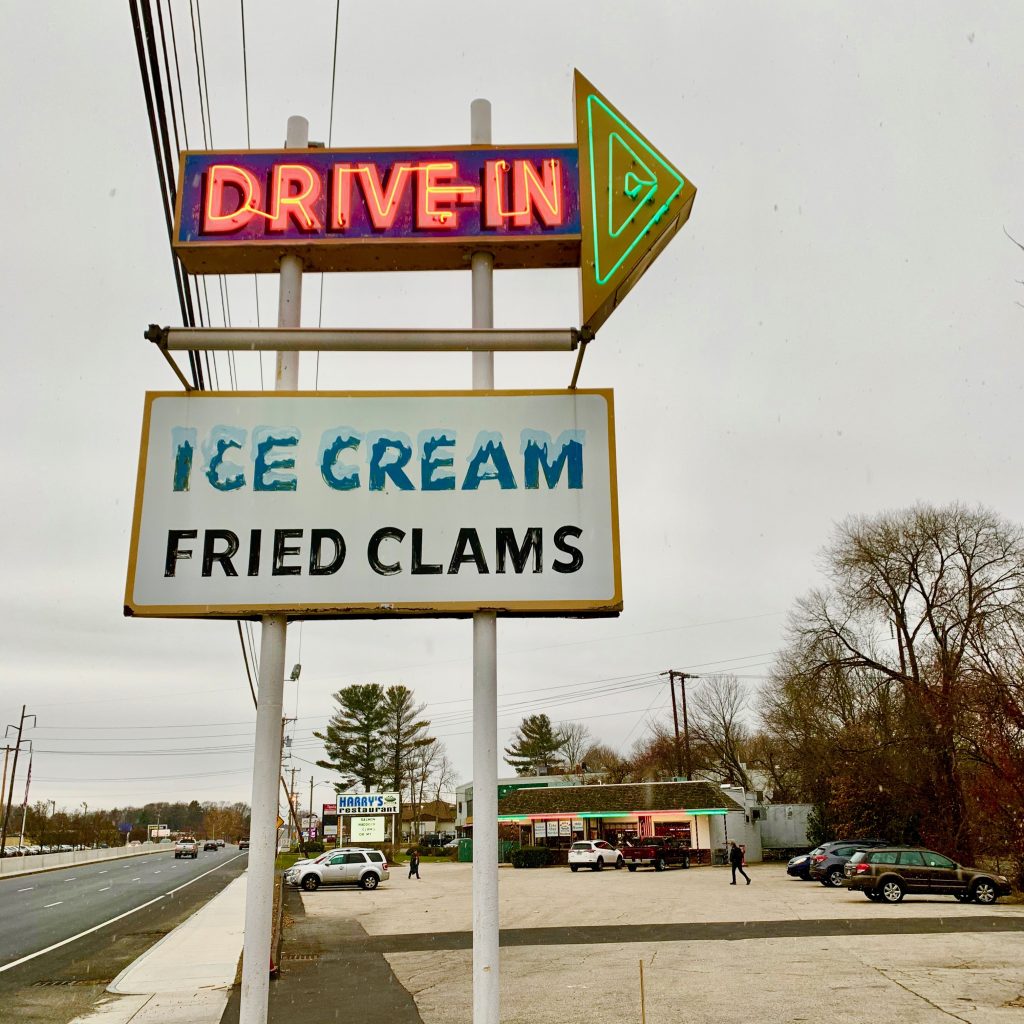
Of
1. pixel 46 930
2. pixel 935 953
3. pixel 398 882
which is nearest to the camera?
pixel 935 953

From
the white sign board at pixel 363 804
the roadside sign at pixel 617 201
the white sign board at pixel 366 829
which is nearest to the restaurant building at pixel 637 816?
the white sign board at pixel 363 804

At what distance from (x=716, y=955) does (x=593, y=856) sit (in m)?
30.6

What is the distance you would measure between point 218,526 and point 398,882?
37.9 meters

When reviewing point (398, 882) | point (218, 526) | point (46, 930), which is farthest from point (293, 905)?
point (218, 526)

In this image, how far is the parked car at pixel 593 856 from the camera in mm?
44406

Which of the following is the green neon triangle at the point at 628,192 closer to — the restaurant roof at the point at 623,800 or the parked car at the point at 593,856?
the parked car at the point at 593,856

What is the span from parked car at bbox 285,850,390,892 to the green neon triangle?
111 ft

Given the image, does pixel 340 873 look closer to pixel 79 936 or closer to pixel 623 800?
pixel 79 936

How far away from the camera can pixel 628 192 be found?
251 inches

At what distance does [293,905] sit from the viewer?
28.0 meters

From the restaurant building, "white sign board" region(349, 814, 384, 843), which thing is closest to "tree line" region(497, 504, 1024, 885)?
the restaurant building

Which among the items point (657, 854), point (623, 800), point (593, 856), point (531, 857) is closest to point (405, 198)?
point (657, 854)

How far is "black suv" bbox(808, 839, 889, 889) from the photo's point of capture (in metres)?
31.3

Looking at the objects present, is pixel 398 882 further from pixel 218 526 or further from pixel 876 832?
pixel 218 526
